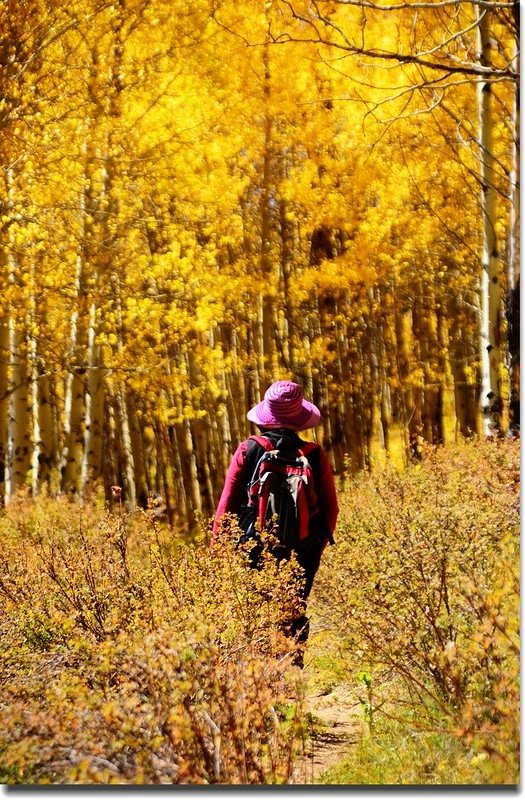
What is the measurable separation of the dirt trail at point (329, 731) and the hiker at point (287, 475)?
31 centimetres

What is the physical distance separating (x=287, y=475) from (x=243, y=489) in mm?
218

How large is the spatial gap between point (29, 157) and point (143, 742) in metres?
4.02

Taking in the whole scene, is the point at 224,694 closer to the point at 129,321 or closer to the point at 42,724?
the point at 42,724

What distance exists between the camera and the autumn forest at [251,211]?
5422mm

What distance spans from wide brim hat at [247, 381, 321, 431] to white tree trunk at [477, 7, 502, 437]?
2032 millimetres

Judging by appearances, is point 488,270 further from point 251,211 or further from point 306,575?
point 306,575

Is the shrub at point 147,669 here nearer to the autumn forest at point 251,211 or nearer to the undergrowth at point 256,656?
the undergrowth at point 256,656

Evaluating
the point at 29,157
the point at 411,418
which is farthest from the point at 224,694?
the point at 411,418

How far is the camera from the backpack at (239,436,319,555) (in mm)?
3865

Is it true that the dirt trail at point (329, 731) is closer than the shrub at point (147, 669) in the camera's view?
No

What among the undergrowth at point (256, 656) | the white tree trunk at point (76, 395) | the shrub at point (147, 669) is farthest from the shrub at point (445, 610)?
the white tree trunk at point (76, 395)

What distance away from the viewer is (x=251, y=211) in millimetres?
7504

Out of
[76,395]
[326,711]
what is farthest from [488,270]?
[76,395]

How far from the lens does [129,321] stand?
25.5 ft
